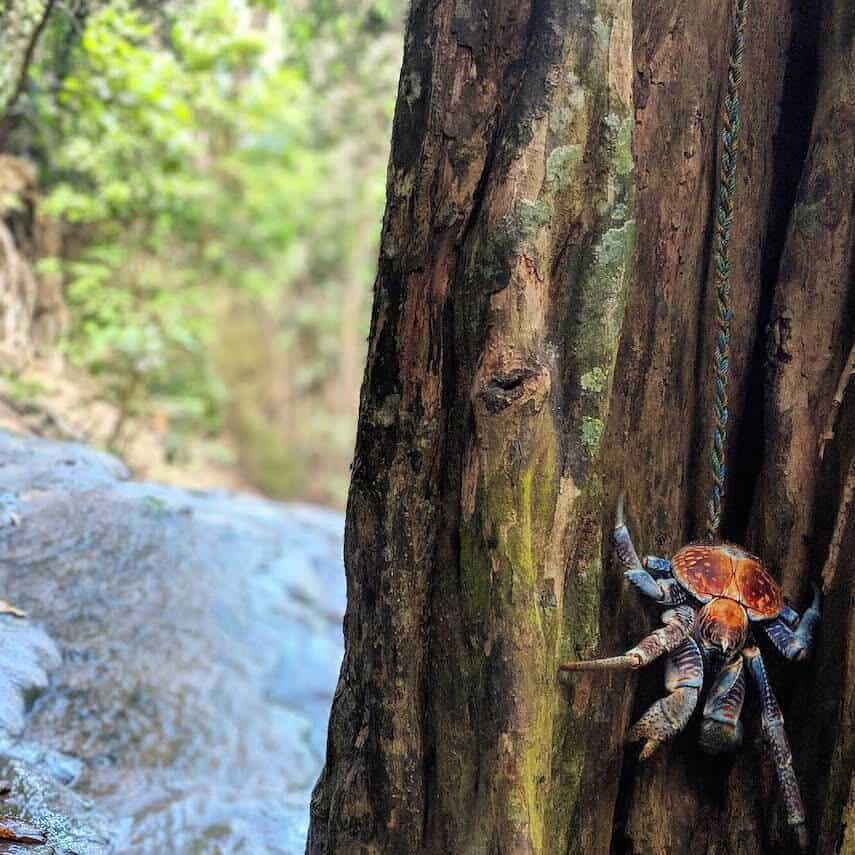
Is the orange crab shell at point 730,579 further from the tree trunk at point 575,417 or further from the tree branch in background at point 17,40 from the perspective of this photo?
the tree branch in background at point 17,40

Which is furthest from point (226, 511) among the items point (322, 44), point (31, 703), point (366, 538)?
point (366, 538)

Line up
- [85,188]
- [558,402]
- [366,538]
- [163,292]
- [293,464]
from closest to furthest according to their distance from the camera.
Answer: [558,402] < [366,538] < [85,188] < [163,292] < [293,464]

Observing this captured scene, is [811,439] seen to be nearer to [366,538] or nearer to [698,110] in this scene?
[698,110]

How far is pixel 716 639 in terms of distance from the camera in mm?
2463

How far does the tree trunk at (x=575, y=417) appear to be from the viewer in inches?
93.7

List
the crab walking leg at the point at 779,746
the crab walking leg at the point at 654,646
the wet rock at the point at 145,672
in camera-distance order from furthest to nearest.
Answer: the wet rock at the point at 145,672, the crab walking leg at the point at 779,746, the crab walking leg at the point at 654,646

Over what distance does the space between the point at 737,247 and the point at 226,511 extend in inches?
199

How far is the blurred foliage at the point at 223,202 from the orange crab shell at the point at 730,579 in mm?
4163

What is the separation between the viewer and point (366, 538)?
8.64 ft

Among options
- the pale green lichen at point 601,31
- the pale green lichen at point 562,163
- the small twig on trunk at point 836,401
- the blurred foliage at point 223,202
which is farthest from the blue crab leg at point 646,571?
the blurred foliage at point 223,202

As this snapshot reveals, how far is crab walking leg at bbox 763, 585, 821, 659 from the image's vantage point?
8.30ft

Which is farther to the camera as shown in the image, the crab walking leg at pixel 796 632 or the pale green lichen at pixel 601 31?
A: the crab walking leg at pixel 796 632

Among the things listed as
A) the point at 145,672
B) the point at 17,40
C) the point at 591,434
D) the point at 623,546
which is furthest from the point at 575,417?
the point at 17,40

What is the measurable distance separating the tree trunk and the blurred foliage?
340 cm
